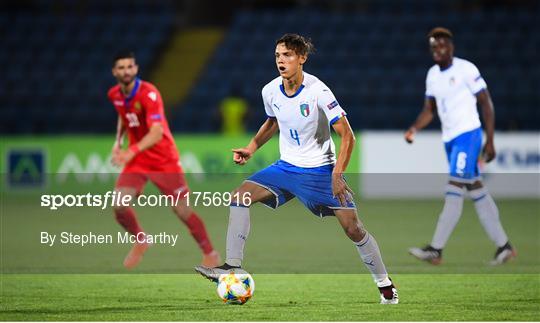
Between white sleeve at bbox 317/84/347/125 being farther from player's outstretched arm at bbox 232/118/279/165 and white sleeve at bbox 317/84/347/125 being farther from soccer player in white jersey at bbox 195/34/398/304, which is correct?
player's outstretched arm at bbox 232/118/279/165

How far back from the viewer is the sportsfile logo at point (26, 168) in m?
20.0

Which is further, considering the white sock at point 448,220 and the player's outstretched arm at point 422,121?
the player's outstretched arm at point 422,121

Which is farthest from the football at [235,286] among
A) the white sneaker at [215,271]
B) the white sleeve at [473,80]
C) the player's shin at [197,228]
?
the white sleeve at [473,80]

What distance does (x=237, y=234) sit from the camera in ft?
25.4

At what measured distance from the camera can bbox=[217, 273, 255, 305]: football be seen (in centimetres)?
769

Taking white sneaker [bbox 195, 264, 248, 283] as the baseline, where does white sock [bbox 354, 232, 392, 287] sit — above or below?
above

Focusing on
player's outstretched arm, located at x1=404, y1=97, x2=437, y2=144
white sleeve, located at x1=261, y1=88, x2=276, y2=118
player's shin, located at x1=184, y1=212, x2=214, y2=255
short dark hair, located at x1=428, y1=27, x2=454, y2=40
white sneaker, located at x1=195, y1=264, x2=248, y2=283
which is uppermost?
short dark hair, located at x1=428, y1=27, x2=454, y2=40

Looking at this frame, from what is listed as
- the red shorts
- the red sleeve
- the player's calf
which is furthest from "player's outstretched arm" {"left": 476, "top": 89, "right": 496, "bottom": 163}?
the red sleeve

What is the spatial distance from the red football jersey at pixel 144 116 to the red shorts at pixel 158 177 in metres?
0.06

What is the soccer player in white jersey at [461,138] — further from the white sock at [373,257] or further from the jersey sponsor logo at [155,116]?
the white sock at [373,257]

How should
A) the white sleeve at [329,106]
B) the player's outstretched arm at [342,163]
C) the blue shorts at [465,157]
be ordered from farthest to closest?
the blue shorts at [465,157] → the white sleeve at [329,106] → the player's outstretched arm at [342,163]

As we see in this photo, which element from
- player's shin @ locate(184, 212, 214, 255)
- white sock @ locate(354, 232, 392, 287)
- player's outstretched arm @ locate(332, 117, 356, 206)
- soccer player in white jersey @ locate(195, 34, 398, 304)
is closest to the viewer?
player's outstretched arm @ locate(332, 117, 356, 206)

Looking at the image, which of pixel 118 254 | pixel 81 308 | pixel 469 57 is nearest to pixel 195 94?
pixel 469 57

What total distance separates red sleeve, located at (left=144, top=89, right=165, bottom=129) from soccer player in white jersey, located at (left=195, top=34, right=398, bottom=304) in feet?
6.92
